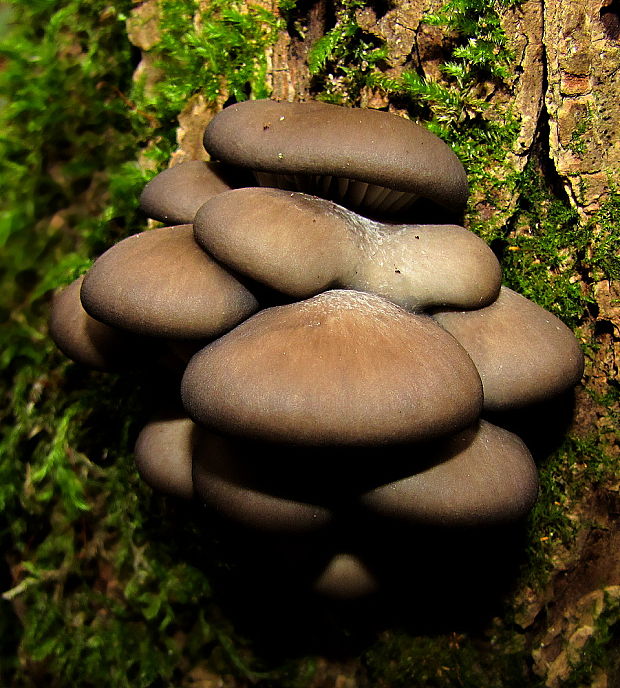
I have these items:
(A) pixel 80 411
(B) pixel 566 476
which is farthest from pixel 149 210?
(B) pixel 566 476

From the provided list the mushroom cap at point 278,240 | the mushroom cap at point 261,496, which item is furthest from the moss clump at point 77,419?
the mushroom cap at point 278,240

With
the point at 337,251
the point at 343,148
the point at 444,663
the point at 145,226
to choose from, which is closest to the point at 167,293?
the point at 337,251

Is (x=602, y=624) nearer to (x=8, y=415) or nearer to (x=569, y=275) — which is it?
(x=569, y=275)

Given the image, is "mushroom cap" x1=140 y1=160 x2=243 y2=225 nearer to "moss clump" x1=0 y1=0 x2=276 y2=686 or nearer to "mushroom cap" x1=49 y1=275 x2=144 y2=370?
"mushroom cap" x1=49 y1=275 x2=144 y2=370

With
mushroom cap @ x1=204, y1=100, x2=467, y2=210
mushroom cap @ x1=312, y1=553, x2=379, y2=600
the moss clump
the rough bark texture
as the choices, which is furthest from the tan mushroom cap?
the moss clump

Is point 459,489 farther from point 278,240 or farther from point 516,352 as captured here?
point 278,240

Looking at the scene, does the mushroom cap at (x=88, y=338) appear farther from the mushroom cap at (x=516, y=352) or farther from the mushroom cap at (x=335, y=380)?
the mushroom cap at (x=516, y=352)
